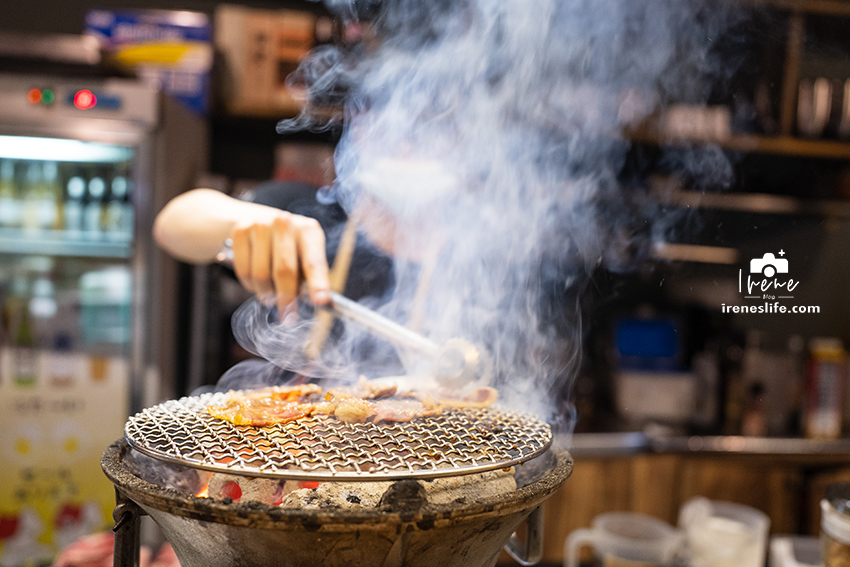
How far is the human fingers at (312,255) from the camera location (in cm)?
161

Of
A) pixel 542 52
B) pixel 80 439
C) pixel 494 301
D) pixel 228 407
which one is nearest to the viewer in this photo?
pixel 228 407

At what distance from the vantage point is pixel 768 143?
158 inches

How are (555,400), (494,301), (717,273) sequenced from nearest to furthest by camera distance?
(717,273) → (555,400) → (494,301)

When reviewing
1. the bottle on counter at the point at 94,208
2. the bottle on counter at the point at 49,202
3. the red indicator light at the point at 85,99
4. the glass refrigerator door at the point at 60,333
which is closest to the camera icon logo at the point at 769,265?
the glass refrigerator door at the point at 60,333

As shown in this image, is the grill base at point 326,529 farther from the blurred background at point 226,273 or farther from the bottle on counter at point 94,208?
the bottle on counter at point 94,208

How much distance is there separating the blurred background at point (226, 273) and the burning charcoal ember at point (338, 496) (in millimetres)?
2212

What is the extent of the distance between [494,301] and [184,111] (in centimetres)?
244

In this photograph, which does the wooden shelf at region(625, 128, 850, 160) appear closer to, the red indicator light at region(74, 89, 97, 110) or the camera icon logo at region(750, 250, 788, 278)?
the camera icon logo at region(750, 250, 788, 278)

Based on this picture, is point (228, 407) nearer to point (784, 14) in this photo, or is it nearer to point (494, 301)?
point (494, 301)

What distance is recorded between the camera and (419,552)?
0.90 metres

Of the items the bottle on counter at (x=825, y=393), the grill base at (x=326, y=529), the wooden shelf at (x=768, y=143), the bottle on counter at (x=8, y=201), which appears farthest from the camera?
the wooden shelf at (x=768, y=143)

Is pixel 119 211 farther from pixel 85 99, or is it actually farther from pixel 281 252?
pixel 281 252

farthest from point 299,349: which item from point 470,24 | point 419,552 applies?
point 470,24

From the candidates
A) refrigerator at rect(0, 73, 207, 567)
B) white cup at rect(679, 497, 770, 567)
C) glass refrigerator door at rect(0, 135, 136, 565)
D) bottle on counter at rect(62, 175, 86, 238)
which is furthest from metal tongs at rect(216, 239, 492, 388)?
bottle on counter at rect(62, 175, 86, 238)
